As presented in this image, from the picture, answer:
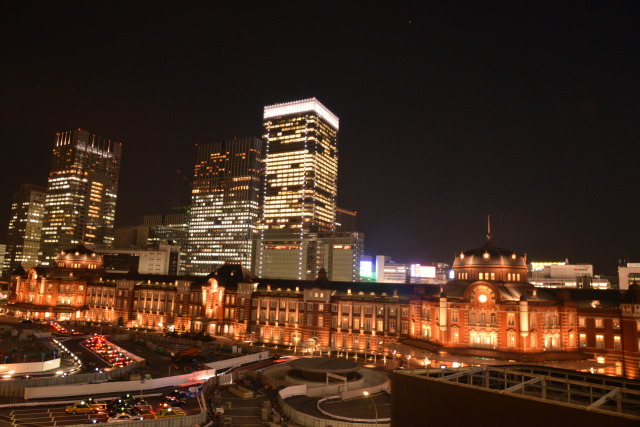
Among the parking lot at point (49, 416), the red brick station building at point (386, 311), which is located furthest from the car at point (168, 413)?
the red brick station building at point (386, 311)

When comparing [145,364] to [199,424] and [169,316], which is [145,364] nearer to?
[199,424]

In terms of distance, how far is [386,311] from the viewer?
289 ft

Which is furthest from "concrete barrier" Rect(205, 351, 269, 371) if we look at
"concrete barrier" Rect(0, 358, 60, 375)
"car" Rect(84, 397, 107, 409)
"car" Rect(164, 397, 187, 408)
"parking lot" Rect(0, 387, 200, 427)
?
"concrete barrier" Rect(0, 358, 60, 375)

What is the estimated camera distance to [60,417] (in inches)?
1742

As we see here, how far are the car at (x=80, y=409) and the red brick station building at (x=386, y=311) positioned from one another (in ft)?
160

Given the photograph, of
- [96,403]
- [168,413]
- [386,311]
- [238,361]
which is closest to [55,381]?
[96,403]

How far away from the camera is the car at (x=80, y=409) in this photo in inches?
1785

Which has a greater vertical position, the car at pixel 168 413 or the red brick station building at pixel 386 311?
the red brick station building at pixel 386 311

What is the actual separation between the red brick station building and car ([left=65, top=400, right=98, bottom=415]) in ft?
160

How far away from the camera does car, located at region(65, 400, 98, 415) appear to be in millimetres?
45344

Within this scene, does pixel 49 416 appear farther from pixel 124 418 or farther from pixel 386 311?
pixel 386 311

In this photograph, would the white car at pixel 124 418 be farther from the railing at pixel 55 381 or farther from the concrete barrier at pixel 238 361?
the concrete barrier at pixel 238 361

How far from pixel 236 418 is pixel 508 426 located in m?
31.3

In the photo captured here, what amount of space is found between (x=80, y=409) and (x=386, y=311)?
5512 cm
